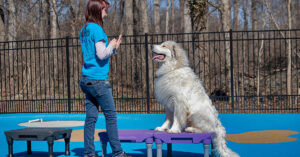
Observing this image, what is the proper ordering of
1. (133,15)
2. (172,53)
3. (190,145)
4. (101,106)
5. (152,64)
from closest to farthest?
(101,106), (172,53), (190,145), (152,64), (133,15)

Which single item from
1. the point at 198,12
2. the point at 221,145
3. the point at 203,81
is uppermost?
the point at 198,12

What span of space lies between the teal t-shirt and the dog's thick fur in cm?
86

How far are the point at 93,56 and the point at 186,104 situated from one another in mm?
1264

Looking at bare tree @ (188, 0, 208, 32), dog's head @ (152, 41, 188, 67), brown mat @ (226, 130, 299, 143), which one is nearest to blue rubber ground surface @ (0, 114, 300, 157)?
brown mat @ (226, 130, 299, 143)

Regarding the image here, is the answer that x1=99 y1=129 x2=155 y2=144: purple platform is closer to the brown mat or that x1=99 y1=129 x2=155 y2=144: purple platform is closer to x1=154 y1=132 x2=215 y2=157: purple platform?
x1=154 y1=132 x2=215 y2=157: purple platform

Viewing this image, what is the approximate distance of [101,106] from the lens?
13.1 ft

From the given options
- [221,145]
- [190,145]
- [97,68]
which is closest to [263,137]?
[190,145]

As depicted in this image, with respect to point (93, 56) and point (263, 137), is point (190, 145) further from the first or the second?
point (93, 56)

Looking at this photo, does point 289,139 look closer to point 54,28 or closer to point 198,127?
point 198,127

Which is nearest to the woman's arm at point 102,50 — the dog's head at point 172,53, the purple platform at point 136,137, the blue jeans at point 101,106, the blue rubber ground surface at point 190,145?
the blue jeans at point 101,106

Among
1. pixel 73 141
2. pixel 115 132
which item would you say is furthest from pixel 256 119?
pixel 115 132

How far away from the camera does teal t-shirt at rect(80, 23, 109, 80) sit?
383 centimetres

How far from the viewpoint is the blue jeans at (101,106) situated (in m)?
3.86

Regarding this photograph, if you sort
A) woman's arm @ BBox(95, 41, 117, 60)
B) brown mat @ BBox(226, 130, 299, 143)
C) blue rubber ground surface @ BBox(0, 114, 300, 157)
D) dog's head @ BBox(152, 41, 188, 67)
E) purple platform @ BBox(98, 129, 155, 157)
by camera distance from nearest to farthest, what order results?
woman's arm @ BBox(95, 41, 117, 60), purple platform @ BBox(98, 129, 155, 157), dog's head @ BBox(152, 41, 188, 67), blue rubber ground surface @ BBox(0, 114, 300, 157), brown mat @ BBox(226, 130, 299, 143)
